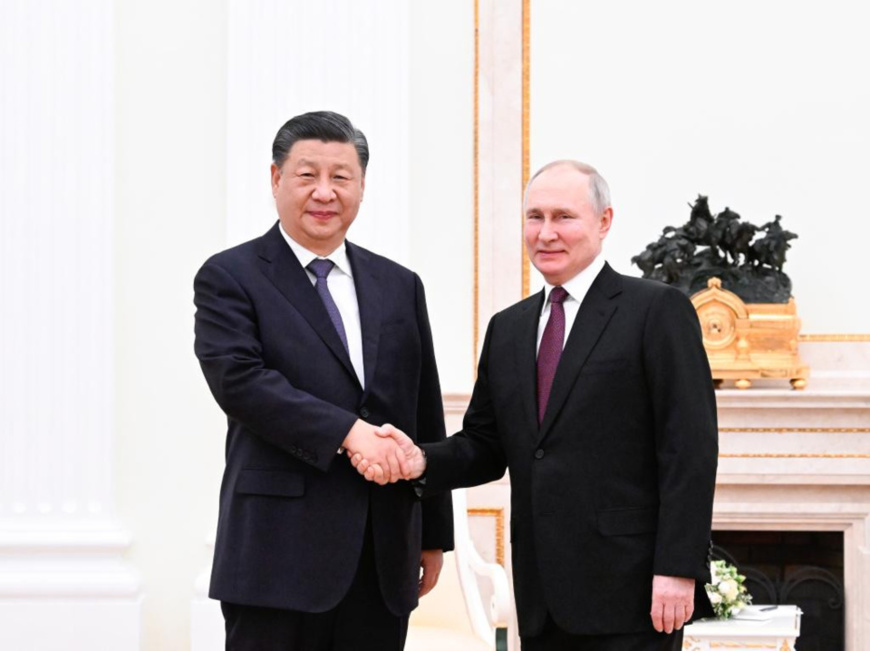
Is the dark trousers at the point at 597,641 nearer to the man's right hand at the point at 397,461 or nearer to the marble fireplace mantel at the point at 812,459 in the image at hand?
the man's right hand at the point at 397,461

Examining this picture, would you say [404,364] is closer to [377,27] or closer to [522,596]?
[522,596]

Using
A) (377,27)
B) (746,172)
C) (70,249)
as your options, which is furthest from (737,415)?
(70,249)

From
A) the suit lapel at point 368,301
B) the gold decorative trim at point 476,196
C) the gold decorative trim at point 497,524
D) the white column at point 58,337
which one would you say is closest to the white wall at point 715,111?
the gold decorative trim at point 476,196

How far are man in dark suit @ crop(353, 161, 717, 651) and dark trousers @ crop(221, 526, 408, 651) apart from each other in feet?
0.76

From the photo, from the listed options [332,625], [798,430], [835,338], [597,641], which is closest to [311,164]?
[332,625]

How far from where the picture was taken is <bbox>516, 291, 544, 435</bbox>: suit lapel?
2475 millimetres

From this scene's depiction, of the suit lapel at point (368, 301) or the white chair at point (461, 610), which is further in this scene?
the white chair at point (461, 610)

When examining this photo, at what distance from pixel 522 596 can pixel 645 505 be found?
0.31 meters

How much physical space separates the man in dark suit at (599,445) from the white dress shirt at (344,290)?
0.21 meters

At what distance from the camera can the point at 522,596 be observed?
2.47m

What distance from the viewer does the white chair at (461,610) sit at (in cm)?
378

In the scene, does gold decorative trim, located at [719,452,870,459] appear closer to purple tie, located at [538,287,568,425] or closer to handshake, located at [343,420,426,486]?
purple tie, located at [538,287,568,425]

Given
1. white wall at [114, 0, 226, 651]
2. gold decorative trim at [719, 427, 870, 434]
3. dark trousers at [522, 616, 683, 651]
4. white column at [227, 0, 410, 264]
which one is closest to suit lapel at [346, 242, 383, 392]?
dark trousers at [522, 616, 683, 651]

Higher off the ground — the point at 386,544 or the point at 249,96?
the point at 249,96
